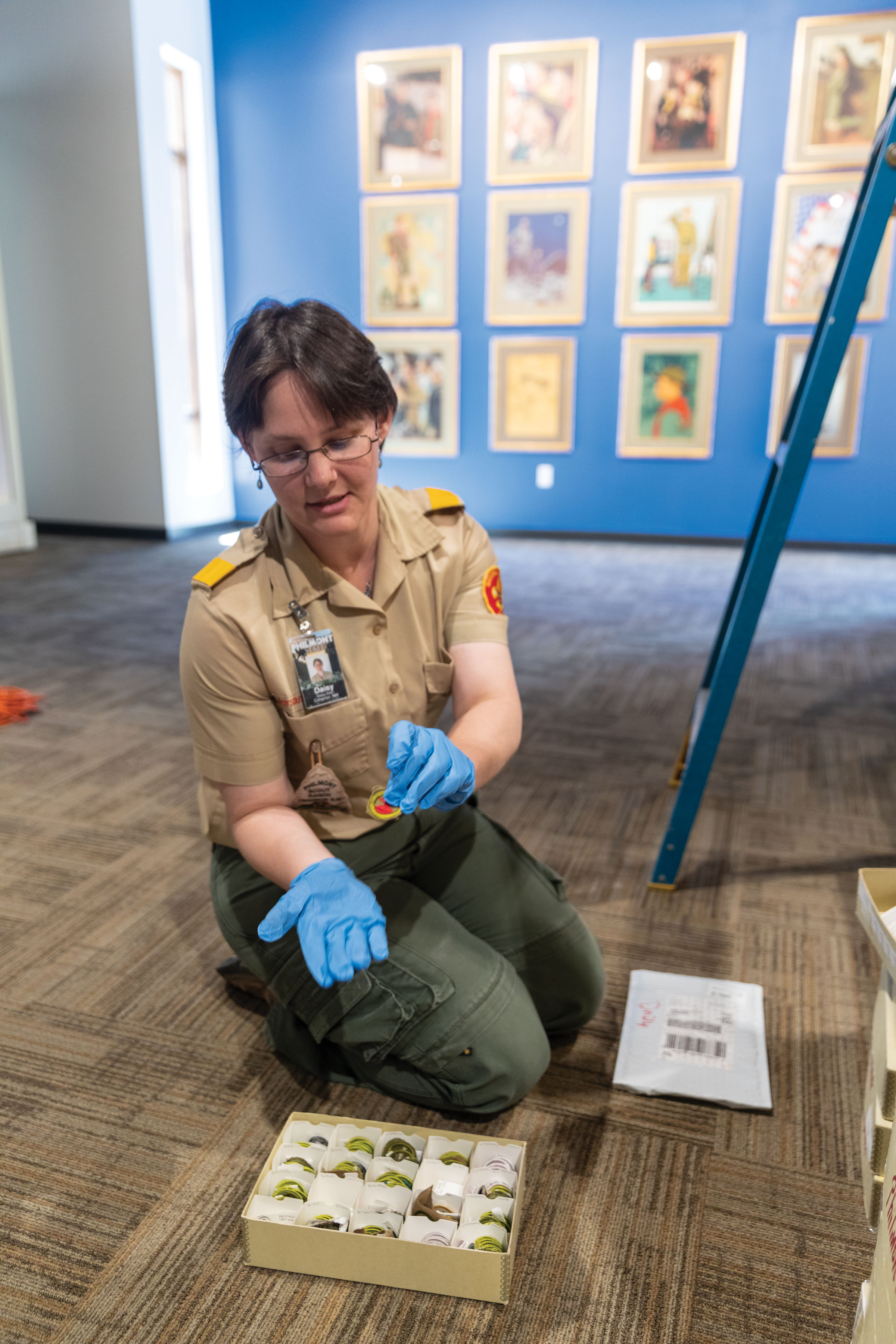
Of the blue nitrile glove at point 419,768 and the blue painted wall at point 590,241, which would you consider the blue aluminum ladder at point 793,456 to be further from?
the blue painted wall at point 590,241

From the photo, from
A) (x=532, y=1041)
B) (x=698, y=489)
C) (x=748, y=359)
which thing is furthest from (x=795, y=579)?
(x=532, y=1041)

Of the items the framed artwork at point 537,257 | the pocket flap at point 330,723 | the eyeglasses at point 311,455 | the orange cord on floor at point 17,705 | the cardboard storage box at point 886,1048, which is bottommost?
the orange cord on floor at point 17,705

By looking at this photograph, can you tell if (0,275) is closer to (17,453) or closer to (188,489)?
(17,453)

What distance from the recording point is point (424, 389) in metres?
5.88

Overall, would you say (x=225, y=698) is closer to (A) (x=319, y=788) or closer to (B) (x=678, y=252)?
(A) (x=319, y=788)

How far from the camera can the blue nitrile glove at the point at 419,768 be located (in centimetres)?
109

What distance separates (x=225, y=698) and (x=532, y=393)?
4849 millimetres

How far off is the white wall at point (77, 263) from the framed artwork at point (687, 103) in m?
2.70

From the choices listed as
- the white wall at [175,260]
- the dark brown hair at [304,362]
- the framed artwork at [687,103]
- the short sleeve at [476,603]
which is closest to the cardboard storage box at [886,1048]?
the short sleeve at [476,603]

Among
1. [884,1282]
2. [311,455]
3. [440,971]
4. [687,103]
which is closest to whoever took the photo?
[884,1282]

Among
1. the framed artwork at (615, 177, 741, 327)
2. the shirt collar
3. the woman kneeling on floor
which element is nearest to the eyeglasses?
the woman kneeling on floor

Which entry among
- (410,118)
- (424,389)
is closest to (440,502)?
(424,389)

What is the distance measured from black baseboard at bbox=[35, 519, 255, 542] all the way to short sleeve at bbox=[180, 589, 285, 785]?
15.4ft

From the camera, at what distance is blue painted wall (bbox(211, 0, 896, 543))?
518cm
